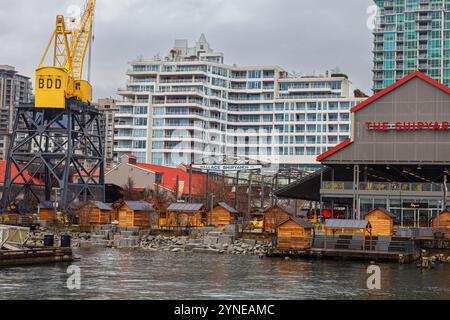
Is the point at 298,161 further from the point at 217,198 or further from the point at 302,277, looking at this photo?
the point at 302,277

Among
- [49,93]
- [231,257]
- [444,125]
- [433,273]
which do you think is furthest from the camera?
[49,93]

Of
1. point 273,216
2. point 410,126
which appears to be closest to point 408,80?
point 410,126

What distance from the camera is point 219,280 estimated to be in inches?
1801

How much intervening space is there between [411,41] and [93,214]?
125m

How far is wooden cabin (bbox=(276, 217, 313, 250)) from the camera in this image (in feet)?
209

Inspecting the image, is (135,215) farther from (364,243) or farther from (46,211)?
(364,243)

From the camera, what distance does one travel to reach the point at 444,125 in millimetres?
75375

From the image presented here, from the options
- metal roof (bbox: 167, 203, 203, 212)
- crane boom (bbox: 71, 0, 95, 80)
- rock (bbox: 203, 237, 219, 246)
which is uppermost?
crane boom (bbox: 71, 0, 95, 80)

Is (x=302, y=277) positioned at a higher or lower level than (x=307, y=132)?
lower

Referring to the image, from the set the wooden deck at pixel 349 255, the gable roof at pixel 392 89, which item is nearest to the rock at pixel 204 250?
the wooden deck at pixel 349 255

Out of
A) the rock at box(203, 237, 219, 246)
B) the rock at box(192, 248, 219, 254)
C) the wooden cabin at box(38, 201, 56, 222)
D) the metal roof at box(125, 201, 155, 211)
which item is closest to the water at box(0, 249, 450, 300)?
the rock at box(192, 248, 219, 254)

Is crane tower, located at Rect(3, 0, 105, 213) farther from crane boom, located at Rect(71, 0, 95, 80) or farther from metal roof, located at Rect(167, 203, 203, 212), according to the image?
metal roof, located at Rect(167, 203, 203, 212)

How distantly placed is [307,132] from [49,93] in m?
100
